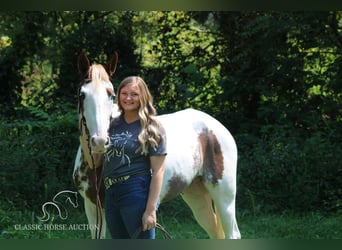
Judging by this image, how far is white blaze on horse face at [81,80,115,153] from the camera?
9.87 ft

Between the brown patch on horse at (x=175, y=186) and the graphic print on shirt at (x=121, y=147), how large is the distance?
77 cm

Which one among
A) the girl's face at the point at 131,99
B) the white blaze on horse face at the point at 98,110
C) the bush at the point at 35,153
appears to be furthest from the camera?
the bush at the point at 35,153

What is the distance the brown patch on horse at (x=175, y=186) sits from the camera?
3602 millimetres

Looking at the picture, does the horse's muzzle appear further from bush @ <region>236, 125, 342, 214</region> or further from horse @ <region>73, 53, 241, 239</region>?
bush @ <region>236, 125, 342, 214</region>

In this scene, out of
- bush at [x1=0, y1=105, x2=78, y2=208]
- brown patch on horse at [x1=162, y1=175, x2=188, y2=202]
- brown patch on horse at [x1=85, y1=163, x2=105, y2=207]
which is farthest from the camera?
bush at [x1=0, y1=105, x2=78, y2=208]

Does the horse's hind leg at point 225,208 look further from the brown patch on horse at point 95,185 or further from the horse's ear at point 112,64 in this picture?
the horse's ear at point 112,64

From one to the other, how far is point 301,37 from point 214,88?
2.75 feet

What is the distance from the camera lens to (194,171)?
3.73 m

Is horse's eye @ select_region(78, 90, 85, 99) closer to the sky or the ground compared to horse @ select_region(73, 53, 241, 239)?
closer to the sky

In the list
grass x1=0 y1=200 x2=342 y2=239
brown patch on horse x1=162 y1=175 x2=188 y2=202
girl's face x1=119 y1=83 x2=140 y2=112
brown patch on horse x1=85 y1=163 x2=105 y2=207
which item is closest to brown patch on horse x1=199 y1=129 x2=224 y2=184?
brown patch on horse x1=162 y1=175 x2=188 y2=202

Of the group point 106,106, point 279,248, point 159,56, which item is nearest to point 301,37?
point 159,56

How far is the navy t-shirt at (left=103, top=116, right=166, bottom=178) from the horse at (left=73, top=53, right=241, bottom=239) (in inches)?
14.5

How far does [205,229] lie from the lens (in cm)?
392

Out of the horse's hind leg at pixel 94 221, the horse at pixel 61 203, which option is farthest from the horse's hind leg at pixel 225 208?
the horse at pixel 61 203
